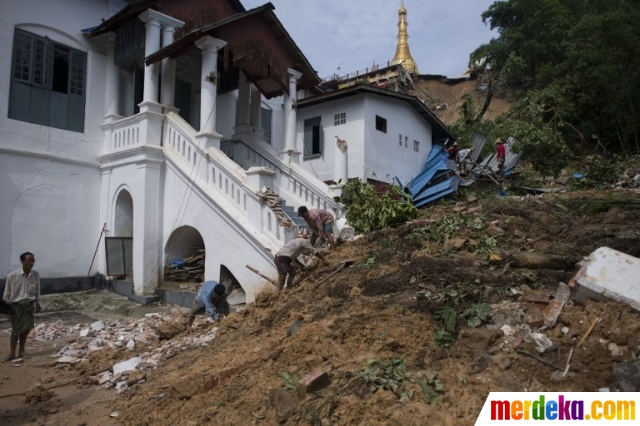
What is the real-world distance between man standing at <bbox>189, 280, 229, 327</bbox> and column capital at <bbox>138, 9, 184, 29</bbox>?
6.63 meters

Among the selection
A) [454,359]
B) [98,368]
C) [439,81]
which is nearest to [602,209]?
[454,359]

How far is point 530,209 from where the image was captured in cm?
820

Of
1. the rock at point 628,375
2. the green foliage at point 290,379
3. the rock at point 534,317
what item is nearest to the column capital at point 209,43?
the green foliage at point 290,379

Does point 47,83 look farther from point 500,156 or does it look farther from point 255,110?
point 500,156

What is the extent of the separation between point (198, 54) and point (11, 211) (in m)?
6.32

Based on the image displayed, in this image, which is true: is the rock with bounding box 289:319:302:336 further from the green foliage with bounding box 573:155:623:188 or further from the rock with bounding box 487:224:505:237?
the green foliage with bounding box 573:155:623:188

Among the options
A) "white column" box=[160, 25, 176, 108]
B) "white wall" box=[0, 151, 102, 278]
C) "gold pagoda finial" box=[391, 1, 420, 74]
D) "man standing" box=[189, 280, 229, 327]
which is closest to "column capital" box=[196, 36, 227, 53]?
"white column" box=[160, 25, 176, 108]

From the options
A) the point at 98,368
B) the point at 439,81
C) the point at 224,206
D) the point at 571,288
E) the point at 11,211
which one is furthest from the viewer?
the point at 439,81

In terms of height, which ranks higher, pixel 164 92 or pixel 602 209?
pixel 164 92

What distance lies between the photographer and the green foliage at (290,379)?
161 inches

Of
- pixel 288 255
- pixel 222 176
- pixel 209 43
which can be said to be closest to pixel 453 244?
pixel 288 255

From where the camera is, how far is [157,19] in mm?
10555

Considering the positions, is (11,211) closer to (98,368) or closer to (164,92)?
(164,92)

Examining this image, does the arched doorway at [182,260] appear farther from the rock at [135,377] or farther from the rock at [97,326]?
the rock at [135,377]
